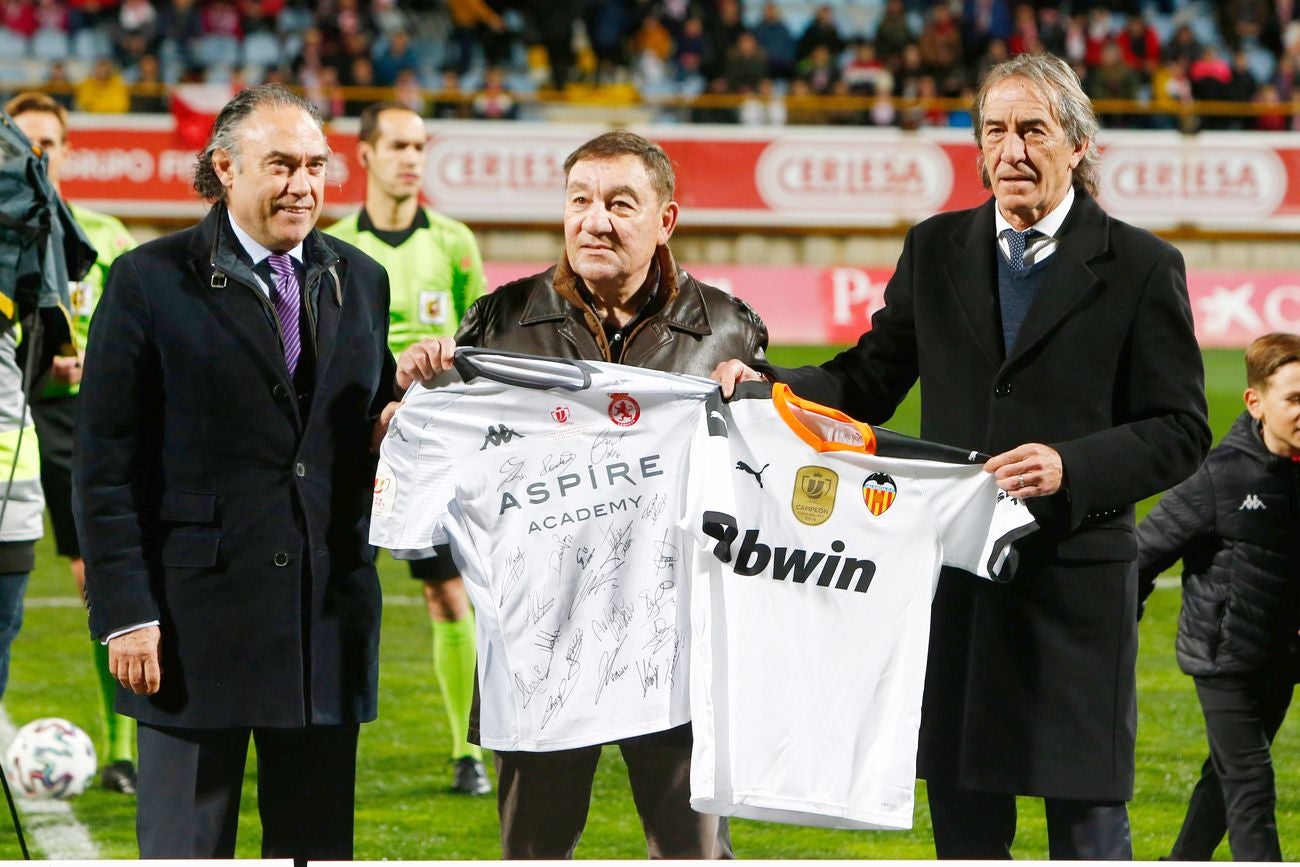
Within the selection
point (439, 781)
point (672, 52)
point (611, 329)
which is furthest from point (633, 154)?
point (672, 52)

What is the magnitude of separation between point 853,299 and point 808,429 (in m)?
14.7

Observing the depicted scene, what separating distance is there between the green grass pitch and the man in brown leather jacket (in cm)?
41

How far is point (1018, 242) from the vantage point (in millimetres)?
3727

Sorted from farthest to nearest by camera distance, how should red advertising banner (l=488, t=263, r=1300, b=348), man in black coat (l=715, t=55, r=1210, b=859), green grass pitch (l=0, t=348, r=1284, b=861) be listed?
red advertising banner (l=488, t=263, r=1300, b=348), green grass pitch (l=0, t=348, r=1284, b=861), man in black coat (l=715, t=55, r=1210, b=859)

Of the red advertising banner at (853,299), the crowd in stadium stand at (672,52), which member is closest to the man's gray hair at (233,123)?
the red advertising banner at (853,299)

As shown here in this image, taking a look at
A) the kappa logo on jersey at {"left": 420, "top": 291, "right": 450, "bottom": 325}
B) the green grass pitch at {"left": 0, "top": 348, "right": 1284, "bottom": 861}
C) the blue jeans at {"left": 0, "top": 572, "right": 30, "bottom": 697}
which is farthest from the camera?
the kappa logo on jersey at {"left": 420, "top": 291, "right": 450, "bottom": 325}

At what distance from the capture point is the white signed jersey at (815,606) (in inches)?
144

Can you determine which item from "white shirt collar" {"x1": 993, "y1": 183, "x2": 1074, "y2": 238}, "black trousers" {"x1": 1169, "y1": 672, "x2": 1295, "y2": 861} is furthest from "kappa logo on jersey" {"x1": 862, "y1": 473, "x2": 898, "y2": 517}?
"black trousers" {"x1": 1169, "y1": 672, "x2": 1295, "y2": 861}

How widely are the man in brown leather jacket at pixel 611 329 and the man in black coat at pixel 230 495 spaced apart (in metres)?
0.29

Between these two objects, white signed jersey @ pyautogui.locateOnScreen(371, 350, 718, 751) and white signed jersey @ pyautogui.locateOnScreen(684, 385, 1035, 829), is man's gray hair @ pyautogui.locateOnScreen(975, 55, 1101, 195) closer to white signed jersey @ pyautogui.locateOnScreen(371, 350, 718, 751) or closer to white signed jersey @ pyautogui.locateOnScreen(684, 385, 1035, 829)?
white signed jersey @ pyautogui.locateOnScreen(684, 385, 1035, 829)

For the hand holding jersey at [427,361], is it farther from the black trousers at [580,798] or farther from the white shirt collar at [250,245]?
the black trousers at [580,798]

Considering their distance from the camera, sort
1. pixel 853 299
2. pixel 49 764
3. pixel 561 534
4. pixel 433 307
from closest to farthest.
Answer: pixel 561 534 → pixel 49 764 → pixel 433 307 → pixel 853 299

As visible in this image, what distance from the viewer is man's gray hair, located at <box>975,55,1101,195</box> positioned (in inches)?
142

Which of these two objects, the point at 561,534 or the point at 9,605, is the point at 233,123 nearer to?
the point at 561,534
